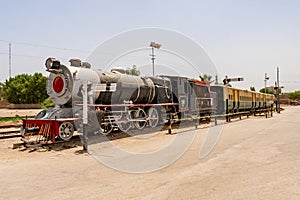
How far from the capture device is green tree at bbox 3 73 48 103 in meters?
62.4

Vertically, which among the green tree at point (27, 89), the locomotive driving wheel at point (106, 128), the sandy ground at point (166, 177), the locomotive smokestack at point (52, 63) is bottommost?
the sandy ground at point (166, 177)

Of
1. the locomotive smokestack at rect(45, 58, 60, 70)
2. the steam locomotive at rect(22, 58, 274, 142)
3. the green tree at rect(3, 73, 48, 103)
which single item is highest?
the green tree at rect(3, 73, 48, 103)

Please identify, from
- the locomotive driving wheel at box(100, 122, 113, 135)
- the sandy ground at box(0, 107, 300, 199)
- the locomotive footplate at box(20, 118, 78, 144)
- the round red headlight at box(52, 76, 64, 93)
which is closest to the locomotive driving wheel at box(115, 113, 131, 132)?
the locomotive driving wheel at box(100, 122, 113, 135)

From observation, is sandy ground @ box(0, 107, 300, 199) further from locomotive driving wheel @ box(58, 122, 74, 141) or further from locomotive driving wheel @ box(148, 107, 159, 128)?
locomotive driving wheel @ box(148, 107, 159, 128)

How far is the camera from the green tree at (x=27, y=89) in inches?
2456

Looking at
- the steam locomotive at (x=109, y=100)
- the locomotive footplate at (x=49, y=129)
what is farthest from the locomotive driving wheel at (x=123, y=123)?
the locomotive footplate at (x=49, y=129)

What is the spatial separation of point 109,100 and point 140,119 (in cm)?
231

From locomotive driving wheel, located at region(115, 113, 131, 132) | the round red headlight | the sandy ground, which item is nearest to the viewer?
the sandy ground

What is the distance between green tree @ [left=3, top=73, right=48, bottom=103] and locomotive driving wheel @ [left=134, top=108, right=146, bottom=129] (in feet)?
174

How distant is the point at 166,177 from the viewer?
20.0 feet

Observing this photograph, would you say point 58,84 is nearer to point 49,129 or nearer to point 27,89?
point 49,129

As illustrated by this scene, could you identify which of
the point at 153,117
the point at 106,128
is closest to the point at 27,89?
the point at 153,117

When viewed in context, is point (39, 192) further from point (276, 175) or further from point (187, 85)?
point (187, 85)

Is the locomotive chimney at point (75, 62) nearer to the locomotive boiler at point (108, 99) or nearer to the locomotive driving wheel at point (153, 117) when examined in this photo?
the locomotive boiler at point (108, 99)
